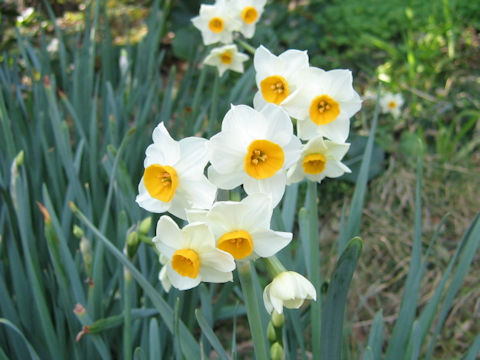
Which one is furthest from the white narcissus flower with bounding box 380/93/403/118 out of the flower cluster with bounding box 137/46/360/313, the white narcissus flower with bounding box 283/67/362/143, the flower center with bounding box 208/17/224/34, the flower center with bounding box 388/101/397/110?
the flower cluster with bounding box 137/46/360/313

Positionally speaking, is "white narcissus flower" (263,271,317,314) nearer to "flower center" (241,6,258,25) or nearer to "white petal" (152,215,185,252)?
"white petal" (152,215,185,252)

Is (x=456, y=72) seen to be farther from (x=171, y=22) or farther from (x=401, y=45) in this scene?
(x=171, y=22)

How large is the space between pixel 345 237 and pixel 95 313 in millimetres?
655

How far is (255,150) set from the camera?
0.77m

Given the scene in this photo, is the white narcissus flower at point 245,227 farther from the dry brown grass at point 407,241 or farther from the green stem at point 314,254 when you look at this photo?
the dry brown grass at point 407,241

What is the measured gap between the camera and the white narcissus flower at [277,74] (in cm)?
90

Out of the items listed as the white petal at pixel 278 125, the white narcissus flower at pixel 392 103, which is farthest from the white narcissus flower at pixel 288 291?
the white narcissus flower at pixel 392 103

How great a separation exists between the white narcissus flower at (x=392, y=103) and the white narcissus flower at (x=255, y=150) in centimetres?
222

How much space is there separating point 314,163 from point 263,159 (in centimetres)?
22

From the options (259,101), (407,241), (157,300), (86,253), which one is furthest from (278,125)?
(407,241)

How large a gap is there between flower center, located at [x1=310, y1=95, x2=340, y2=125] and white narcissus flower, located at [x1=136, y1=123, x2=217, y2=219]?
0.24 meters

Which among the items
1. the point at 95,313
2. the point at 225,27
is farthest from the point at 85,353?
the point at 225,27

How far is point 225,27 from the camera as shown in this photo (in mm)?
1594

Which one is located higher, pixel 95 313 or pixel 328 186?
pixel 328 186
